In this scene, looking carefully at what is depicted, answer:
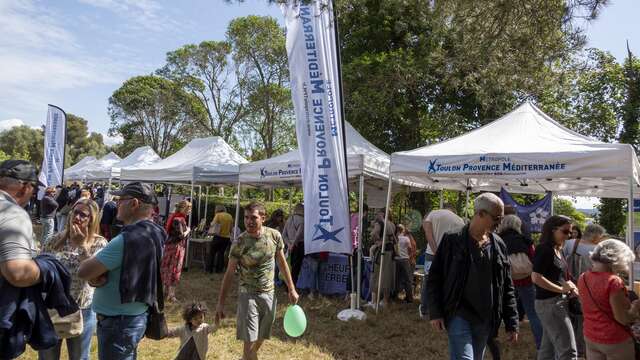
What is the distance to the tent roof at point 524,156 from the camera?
Answer: 5.50 metres

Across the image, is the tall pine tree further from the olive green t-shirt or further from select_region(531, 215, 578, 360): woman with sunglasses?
the olive green t-shirt

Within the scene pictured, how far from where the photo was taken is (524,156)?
19.7 feet

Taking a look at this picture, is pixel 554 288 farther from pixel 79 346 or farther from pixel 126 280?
pixel 79 346

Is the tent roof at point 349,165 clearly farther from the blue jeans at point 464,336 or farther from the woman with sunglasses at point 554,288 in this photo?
the blue jeans at point 464,336

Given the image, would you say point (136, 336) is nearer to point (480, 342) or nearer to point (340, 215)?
point (480, 342)

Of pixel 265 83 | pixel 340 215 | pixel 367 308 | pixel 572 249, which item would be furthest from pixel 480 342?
pixel 265 83

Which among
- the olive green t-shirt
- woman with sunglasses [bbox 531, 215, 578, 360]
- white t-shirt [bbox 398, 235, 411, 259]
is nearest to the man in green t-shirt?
the olive green t-shirt

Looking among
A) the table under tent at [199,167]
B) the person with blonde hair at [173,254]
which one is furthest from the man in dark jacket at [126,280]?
the table under tent at [199,167]

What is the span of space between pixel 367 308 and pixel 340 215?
216 centimetres

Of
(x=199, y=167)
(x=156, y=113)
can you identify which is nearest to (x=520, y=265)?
(x=199, y=167)

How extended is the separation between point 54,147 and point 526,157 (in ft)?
38.0

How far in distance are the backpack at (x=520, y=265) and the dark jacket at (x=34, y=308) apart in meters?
3.90

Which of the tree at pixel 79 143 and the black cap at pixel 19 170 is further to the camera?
the tree at pixel 79 143

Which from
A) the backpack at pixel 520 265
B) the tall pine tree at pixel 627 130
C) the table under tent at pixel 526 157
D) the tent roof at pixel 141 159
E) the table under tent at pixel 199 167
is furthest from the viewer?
the tent roof at pixel 141 159
